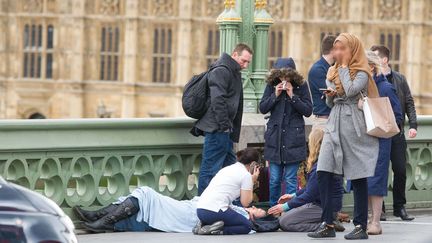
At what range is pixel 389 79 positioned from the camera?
20156 millimetres

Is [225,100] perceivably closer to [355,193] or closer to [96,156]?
[96,156]

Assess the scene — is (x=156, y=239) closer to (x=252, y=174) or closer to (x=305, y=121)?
(x=252, y=174)

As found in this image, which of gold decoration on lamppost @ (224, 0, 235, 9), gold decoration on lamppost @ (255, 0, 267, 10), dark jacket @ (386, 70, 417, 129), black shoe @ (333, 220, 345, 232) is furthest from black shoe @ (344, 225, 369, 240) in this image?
gold decoration on lamppost @ (255, 0, 267, 10)

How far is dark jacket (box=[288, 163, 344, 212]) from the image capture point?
18.6 m

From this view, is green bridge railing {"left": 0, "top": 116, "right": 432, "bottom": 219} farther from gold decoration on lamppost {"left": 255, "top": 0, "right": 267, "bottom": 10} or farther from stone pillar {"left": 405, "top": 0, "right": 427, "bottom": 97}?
stone pillar {"left": 405, "top": 0, "right": 427, "bottom": 97}

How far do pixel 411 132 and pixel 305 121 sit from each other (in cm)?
118

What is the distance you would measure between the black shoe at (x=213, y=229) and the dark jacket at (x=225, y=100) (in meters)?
1.05

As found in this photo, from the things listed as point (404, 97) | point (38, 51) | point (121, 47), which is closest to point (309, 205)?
point (404, 97)

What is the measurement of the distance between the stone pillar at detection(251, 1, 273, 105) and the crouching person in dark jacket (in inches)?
63.8

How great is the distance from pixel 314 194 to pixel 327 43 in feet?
5.23

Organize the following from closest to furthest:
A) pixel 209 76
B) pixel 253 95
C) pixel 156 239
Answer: pixel 156 239 < pixel 209 76 < pixel 253 95

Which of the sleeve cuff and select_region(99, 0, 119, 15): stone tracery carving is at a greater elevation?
the sleeve cuff

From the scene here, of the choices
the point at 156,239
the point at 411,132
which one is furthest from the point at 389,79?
the point at 156,239

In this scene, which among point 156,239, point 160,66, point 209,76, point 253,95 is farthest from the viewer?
point 160,66
